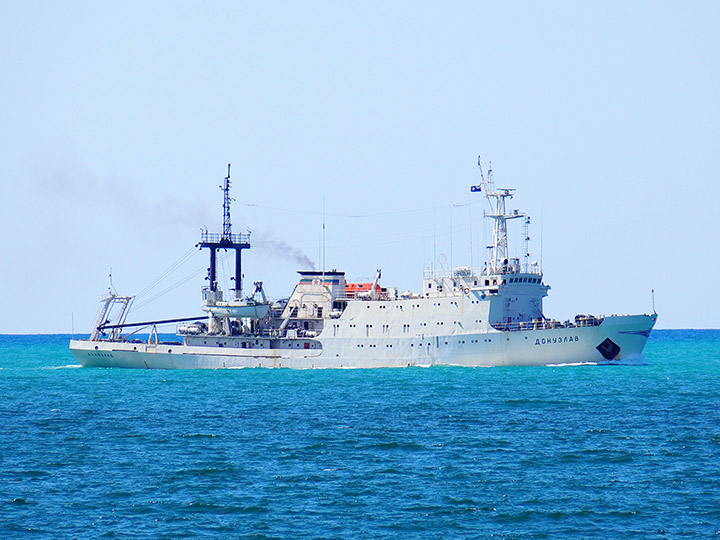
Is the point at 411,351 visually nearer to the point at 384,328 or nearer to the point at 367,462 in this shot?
the point at 384,328

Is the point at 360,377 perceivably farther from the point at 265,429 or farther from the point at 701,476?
the point at 701,476

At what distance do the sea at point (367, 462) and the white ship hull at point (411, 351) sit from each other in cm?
590

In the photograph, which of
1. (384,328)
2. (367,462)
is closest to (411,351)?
(384,328)

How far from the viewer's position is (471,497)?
74.2 feet

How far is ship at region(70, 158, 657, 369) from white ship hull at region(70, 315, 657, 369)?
0.06m

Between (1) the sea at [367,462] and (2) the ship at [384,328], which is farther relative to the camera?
(2) the ship at [384,328]

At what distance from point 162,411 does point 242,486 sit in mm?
14978

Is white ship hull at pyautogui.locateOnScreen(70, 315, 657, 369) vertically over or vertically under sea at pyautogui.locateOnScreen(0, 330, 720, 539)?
over

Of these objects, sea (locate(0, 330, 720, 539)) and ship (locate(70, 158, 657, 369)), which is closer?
sea (locate(0, 330, 720, 539))

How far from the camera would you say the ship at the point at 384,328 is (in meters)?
51.7

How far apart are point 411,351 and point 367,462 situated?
27.6 m

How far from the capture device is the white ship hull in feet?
169

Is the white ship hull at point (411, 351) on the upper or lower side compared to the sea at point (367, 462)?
upper

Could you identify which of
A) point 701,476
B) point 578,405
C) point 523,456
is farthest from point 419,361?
Result: point 701,476
